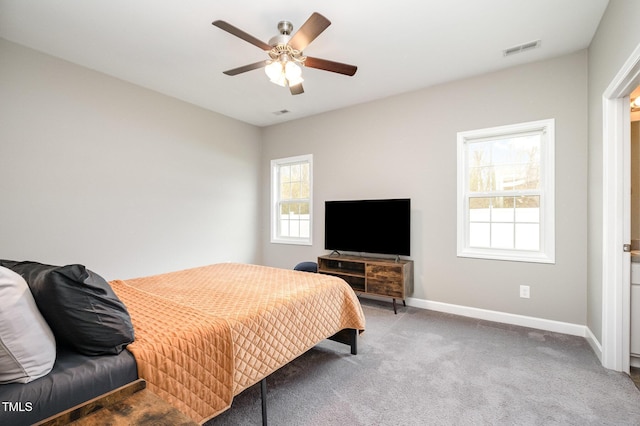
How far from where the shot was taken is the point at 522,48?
2.79m

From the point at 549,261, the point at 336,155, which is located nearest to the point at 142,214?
the point at 336,155

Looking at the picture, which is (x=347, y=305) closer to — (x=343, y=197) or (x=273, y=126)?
(x=343, y=197)

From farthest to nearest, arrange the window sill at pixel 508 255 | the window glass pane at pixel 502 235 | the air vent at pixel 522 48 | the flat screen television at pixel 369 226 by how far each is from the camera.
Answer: the flat screen television at pixel 369 226
the window glass pane at pixel 502 235
the window sill at pixel 508 255
the air vent at pixel 522 48

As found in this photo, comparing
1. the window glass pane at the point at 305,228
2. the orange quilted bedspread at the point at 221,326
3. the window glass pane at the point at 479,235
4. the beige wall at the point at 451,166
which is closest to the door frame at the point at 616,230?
the beige wall at the point at 451,166

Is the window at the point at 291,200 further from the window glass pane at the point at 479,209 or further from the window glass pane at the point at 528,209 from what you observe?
the window glass pane at the point at 528,209

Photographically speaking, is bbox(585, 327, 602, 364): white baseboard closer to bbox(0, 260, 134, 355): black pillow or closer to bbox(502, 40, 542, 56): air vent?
bbox(502, 40, 542, 56): air vent

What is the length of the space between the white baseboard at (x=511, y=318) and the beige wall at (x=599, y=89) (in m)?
0.12

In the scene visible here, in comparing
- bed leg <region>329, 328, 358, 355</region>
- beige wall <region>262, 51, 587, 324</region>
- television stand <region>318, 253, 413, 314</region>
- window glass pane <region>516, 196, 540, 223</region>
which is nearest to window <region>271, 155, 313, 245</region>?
beige wall <region>262, 51, 587, 324</region>

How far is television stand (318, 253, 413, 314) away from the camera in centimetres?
349

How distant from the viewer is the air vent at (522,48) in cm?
271

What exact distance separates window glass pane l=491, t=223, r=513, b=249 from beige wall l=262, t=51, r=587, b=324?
0.73 ft

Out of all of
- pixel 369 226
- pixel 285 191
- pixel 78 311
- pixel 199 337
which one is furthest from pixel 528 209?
pixel 78 311

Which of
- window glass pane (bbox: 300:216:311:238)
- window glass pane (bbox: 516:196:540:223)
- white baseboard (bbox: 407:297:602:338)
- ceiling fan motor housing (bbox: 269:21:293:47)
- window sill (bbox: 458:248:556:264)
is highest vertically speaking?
ceiling fan motor housing (bbox: 269:21:293:47)

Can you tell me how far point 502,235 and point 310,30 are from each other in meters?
2.91
